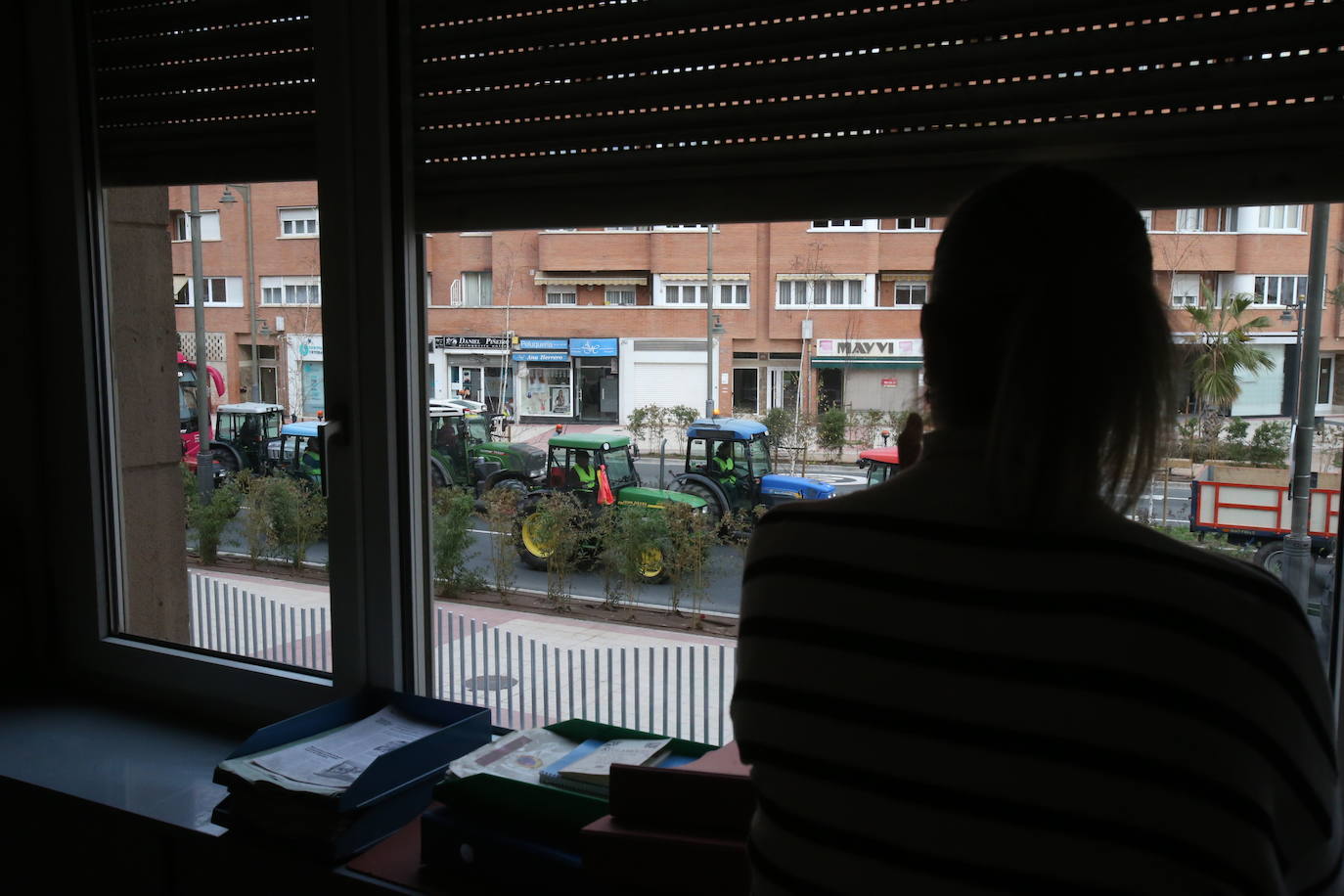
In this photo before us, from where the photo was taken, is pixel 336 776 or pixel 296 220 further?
pixel 296 220

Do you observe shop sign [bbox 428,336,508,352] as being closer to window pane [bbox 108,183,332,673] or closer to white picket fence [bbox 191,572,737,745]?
window pane [bbox 108,183,332,673]

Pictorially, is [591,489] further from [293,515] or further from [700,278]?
[293,515]

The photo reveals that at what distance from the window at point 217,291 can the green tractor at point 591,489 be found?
86cm

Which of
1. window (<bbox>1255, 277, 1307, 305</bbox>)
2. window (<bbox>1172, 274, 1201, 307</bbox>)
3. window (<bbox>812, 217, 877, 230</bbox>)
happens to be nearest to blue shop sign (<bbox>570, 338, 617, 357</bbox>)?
window (<bbox>812, 217, 877, 230</bbox>)

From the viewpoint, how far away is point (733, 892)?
114 cm

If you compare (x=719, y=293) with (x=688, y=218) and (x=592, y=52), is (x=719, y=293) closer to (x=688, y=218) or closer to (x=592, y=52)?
(x=688, y=218)

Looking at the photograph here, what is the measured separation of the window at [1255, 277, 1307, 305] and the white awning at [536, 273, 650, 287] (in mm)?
959

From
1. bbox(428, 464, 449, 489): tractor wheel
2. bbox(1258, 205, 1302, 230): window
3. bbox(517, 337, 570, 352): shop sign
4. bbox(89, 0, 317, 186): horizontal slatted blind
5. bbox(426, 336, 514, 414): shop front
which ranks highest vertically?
bbox(89, 0, 317, 186): horizontal slatted blind

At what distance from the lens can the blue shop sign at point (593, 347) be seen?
5.87ft

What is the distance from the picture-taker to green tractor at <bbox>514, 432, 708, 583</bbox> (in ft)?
5.98

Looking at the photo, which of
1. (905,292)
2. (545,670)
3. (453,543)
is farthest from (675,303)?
(545,670)

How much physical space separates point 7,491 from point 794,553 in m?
2.19

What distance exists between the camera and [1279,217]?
4.03 feet

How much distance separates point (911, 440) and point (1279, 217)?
0.73 m
